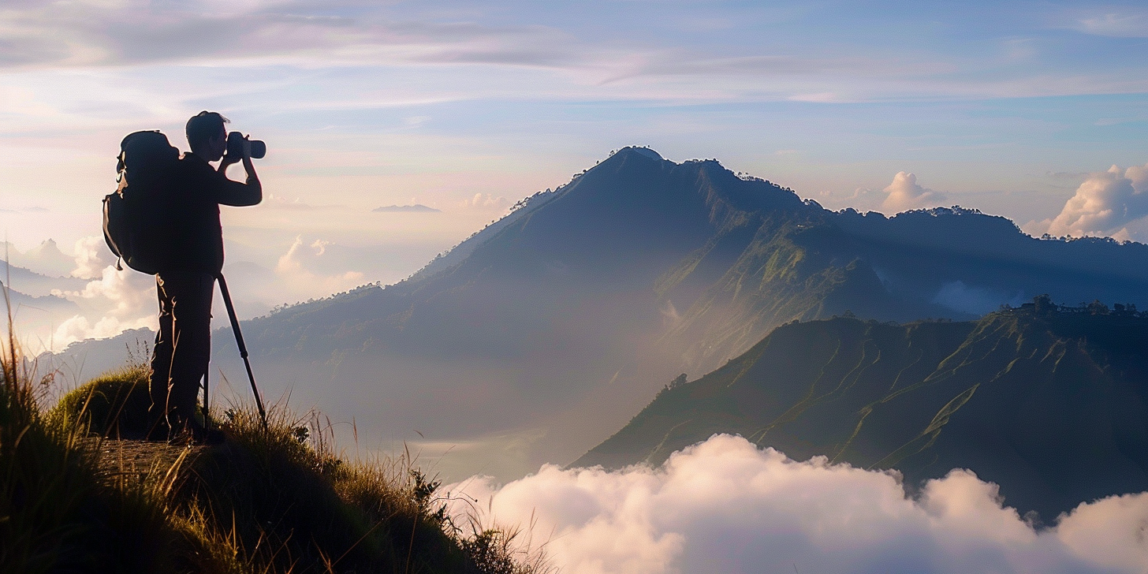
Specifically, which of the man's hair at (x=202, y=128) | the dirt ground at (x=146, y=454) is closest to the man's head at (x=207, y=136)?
the man's hair at (x=202, y=128)

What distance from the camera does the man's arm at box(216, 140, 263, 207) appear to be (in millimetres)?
5430

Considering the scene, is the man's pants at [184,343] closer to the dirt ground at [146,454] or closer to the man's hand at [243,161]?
the dirt ground at [146,454]

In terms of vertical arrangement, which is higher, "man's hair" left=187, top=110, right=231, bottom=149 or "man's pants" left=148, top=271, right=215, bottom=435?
"man's hair" left=187, top=110, right=231, bottom=149

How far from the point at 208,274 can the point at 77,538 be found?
2.91 meters

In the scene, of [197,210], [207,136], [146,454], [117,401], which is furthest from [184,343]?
[207,136]

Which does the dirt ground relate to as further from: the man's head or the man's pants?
the man's head

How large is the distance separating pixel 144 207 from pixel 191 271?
526 mm

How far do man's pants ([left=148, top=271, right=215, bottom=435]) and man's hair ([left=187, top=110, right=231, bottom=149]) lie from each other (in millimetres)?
991

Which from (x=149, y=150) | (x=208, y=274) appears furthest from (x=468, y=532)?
(x=149, y=150)

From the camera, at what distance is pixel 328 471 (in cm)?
564

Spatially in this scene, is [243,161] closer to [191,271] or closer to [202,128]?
[202,128]

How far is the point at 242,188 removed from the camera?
18.0ft

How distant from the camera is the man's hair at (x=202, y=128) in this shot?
18.4 ft

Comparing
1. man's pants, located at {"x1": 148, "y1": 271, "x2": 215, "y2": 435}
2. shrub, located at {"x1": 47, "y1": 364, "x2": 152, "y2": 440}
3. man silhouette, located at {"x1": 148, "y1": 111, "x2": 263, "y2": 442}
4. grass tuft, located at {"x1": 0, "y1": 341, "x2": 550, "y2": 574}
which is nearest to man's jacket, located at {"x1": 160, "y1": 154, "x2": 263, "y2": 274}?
man silhouette, located at {"x1": 148, "y1": 111, "x2": 263, "y2": 442}
